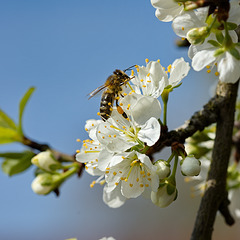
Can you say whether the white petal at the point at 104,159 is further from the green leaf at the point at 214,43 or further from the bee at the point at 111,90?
the green leaf at the point at 214,43

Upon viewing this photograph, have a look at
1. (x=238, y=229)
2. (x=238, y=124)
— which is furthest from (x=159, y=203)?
(x=238, y=229)

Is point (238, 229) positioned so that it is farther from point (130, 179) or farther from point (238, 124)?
point (130, 179)

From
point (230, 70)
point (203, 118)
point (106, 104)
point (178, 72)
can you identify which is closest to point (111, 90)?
point (106, 104)

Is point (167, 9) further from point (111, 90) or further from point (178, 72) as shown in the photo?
point (111, 90)

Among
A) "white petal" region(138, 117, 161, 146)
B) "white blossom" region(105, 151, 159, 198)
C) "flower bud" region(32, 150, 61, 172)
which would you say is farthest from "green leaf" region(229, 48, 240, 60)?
"flower bud" region(32, 150, 61, 172)

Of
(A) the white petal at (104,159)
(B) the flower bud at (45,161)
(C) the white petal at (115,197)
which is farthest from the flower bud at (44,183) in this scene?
(A) the white petal at (104,159)

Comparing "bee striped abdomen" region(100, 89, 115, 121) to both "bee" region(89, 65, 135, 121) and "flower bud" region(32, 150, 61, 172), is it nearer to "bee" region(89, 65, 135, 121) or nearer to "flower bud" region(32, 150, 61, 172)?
"bee" region(89, 65, 135, 121)
